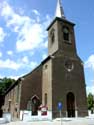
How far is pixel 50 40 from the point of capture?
3628cm

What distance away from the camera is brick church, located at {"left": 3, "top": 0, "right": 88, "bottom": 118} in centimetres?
2884

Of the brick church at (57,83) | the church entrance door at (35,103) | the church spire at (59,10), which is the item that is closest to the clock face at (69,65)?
the brick church at (57,83)

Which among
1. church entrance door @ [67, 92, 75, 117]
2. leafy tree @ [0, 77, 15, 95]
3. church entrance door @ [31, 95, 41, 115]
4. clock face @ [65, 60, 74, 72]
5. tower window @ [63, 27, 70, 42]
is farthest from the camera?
leafy tree @ [0, 77, 15, 95]

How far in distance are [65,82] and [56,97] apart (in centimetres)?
334

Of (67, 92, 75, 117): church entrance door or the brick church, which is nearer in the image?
the brick church

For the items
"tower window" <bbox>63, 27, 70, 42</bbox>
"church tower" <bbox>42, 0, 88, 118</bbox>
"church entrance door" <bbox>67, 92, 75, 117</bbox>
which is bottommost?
"church entrance door" <bbox>67, 92, 75, 117</bbox>

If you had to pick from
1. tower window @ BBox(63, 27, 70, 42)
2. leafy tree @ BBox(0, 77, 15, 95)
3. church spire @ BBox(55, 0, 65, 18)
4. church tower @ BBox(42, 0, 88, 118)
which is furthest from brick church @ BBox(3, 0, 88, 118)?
leafy tree @ BBox(0, 77, 15, 95)

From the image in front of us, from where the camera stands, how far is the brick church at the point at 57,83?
2884 centimetres

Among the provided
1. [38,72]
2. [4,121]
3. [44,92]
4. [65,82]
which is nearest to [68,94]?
[65,82]

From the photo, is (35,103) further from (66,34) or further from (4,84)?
(4,84)

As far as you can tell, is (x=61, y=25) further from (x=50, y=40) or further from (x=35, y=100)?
(x=35, y=100)

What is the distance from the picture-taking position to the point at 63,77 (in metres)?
30.2

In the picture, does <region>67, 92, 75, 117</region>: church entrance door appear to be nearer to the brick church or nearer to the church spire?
the brick church

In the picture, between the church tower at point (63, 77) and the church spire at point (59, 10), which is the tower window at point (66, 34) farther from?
the church spire at point (59, 10)
